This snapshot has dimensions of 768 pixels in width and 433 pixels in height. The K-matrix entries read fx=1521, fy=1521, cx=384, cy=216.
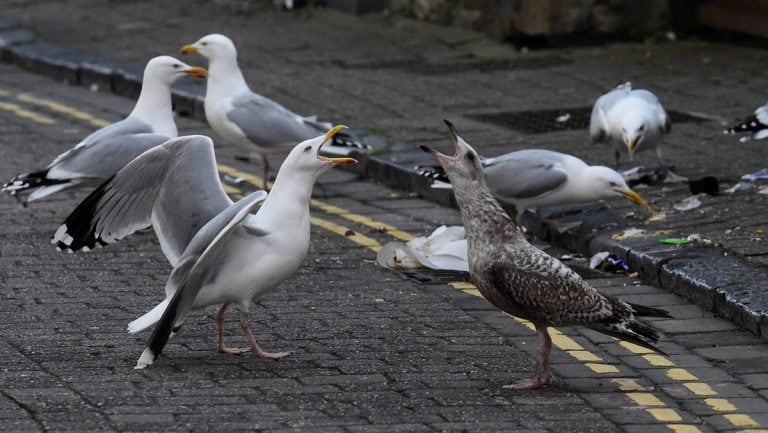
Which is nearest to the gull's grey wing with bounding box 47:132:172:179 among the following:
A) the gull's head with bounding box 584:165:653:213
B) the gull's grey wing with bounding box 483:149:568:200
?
the gull's grey wing with bounding box 483:149:568:200

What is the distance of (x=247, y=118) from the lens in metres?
10.2

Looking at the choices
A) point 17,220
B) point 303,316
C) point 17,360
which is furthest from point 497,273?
point 17,220

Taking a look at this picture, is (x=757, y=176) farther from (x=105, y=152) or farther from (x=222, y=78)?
(x=105, y=152)

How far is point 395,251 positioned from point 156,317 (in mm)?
2582

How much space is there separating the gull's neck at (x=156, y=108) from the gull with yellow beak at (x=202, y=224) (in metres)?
2.55

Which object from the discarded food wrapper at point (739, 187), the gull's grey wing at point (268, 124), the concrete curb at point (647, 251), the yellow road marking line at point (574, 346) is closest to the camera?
the yellow road marking line at point (574, 346)

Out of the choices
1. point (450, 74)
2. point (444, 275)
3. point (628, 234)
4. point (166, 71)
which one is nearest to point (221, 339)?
point (444, 275)

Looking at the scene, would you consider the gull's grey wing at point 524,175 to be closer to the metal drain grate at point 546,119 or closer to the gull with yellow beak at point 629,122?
the gull with yellow beak at point 629,122

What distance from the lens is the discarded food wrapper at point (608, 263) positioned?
8414mm

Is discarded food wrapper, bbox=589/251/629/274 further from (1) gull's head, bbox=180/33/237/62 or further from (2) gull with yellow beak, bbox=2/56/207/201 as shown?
(1) gull's head, bbox=180/33/237/62

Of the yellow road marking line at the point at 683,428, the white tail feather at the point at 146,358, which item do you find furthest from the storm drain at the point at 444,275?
the yellow road marking line at the point at 683,428

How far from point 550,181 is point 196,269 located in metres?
3.02

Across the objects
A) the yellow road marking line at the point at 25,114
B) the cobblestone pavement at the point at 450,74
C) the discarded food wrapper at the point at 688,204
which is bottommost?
the yellow road marking line at the point at 25,114

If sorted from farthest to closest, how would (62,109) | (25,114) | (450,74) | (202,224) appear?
(450,74)
(62,109)
(25,114)
(202,224)
